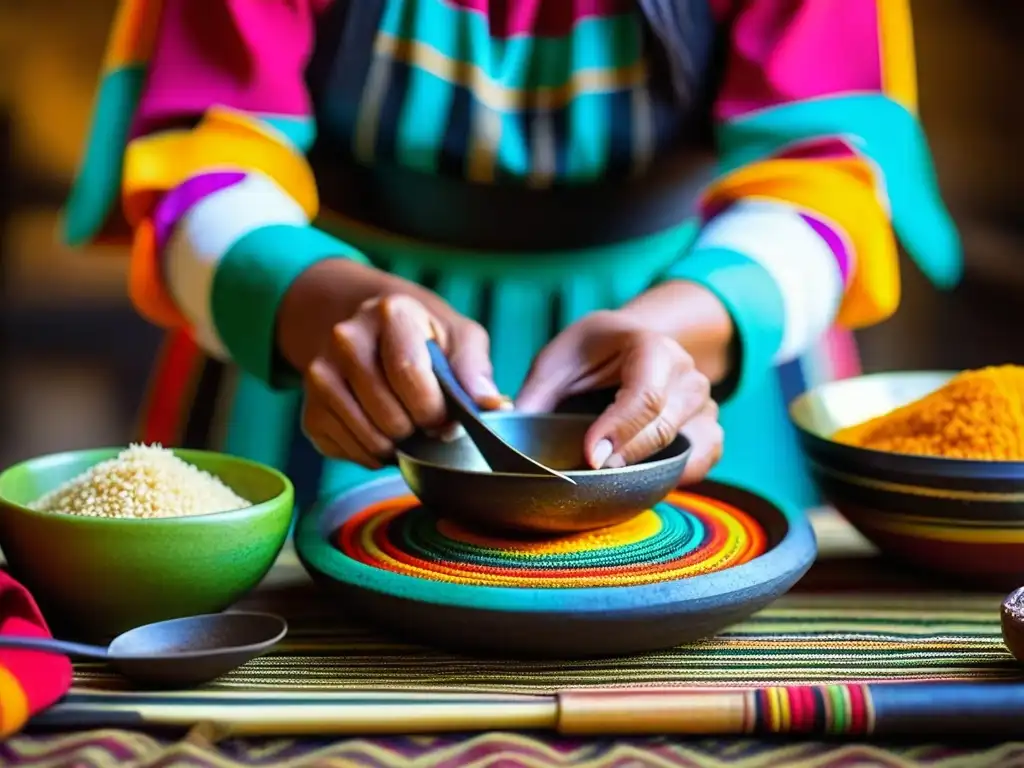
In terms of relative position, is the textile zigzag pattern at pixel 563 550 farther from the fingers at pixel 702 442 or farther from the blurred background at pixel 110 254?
the blurred background at pixel 110 254

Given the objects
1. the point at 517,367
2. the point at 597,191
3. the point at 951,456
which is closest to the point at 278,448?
the point at 517,367

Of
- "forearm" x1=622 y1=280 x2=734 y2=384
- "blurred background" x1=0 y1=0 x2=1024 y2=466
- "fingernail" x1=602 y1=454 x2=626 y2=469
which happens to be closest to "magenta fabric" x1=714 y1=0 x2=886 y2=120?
"forearm" x1=622 y1=280 x2=734 y2=384

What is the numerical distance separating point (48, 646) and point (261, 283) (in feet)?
1.33

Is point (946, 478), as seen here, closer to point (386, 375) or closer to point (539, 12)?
point (386, 375)

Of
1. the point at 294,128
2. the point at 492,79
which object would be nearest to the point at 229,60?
the point at 294,128

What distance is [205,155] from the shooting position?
38.6 inches

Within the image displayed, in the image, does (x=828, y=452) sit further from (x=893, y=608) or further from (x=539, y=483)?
(x=539, y=483)

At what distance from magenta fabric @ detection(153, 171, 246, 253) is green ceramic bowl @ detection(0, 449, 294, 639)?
1.32 ft

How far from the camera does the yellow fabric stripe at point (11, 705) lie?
0.49 metres

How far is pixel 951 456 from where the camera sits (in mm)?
712

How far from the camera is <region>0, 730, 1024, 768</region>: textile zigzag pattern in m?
0.49

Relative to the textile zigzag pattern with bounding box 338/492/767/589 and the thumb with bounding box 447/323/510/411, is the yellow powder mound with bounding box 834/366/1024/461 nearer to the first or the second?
the textile zigzag pattern with bounding box 338/492/767/589

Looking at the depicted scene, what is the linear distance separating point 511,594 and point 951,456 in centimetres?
30

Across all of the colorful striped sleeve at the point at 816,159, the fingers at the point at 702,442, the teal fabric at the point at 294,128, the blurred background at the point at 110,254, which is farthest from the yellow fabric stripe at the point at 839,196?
the blurred background at the point at 110,254
